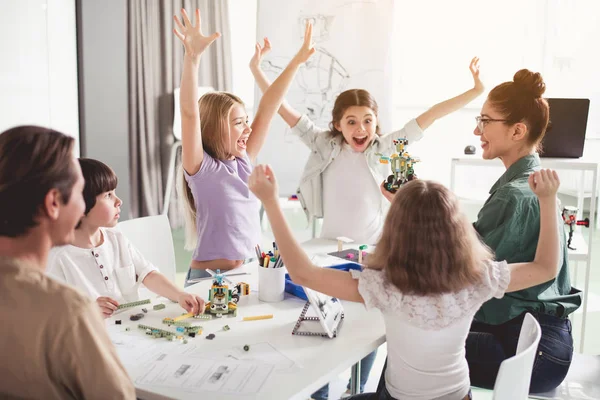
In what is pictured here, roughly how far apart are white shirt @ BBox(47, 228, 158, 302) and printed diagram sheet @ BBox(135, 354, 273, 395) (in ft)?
1.65

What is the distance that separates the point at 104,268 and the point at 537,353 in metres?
1.29

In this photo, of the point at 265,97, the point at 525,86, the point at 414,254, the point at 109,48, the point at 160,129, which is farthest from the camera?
the point at 160,129

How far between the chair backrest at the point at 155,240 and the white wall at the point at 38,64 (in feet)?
3.57

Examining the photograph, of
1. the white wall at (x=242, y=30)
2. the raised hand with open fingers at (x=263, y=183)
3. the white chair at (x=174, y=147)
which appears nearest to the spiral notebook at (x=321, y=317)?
the raised hand with open fingers at (x=263, y=183)

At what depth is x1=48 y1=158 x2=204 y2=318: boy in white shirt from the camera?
183cm

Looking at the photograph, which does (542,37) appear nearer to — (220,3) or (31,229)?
(220,3)

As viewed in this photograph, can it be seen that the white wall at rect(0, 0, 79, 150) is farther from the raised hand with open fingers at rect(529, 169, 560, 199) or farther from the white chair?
the raised hand with open fingers at rect(529, 169, 560, 199)

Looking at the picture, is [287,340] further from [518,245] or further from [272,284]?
[518,245]

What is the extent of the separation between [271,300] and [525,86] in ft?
3.56

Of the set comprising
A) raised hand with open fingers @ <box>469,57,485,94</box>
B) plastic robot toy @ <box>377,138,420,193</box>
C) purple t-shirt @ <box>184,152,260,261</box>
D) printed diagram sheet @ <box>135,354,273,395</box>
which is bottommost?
printed diagram sheet @ <box>135,354,273,395</box>

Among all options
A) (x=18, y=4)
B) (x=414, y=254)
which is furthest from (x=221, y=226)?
(x=18, y=4)

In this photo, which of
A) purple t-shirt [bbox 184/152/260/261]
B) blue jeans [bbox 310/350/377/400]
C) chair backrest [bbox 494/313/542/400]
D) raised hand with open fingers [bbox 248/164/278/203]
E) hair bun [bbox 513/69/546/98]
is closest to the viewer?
chair backrest [bbox 494/313/542/400]

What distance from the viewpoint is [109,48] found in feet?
13.6

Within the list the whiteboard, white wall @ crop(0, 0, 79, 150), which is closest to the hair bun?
the whiteboard
